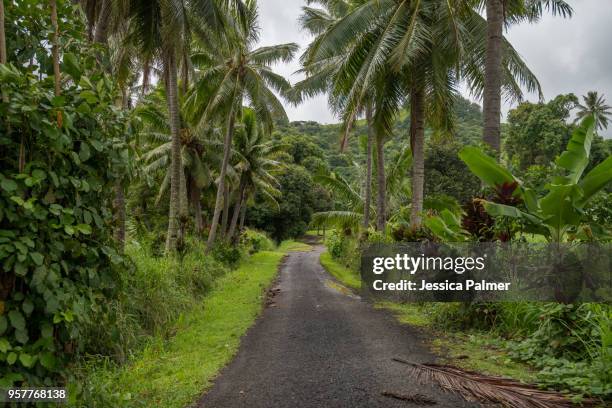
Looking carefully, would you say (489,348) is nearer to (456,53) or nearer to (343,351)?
(343,351)

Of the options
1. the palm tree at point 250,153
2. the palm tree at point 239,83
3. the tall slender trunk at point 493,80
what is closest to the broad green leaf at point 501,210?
the tall slender trunk at point 493,80

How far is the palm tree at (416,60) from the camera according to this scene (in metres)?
10.9

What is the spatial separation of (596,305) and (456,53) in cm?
725

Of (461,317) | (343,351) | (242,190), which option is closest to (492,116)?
(461,317)

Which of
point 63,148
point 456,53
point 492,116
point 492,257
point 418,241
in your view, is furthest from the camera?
point 456,53

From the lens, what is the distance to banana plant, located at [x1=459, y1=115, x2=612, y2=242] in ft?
18.2

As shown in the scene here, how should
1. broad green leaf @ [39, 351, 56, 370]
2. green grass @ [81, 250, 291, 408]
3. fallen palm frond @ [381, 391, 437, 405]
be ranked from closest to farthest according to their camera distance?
broad green leaf @ [39, 351, 56, 370], fallen palm frond @ [381, 391, 437, 405], green grass @ [81, 250, 291, 408]

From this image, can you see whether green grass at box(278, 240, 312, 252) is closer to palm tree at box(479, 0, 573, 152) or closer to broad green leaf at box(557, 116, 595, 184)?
palm tree at box(479, 0, 573, 152)

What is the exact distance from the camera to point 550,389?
4.39m

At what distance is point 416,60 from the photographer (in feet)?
37.7

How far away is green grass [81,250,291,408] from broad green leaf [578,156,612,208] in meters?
5.29

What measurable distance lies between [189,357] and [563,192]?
549cm

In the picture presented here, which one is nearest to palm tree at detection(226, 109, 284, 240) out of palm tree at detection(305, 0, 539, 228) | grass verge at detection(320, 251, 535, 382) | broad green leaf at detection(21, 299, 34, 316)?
palm tree at detection(305, 0, 539, 228)

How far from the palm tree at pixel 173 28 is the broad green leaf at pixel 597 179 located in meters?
9.25
